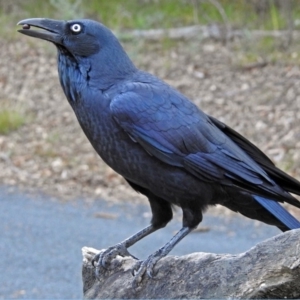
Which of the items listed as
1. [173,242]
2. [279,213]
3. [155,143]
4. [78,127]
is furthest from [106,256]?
[78,127]

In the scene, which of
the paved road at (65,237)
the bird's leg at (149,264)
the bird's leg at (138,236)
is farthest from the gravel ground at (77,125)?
the bird's leg at (149,264)

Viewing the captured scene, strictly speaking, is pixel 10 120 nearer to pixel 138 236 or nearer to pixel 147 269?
pixel 138 236

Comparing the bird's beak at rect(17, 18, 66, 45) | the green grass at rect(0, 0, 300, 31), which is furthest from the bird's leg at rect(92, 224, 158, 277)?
the green grass at rect(0, 0, 300, 31)

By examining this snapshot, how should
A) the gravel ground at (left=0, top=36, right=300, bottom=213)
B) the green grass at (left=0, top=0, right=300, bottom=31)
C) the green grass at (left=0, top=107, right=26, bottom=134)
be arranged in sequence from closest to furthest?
the gravel ground at (left=0, top=36, right=300, bottom=213) < the green grass at (left=0, top=107, right=26, bottom=134) < the green grass at (left=0, top=0, right=300, bottom=31)

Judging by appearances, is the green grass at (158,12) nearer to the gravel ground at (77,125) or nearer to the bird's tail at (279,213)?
the gravel ground at (77,125)

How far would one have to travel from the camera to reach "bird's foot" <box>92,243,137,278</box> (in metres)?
4.34

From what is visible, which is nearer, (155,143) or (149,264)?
(149,264)

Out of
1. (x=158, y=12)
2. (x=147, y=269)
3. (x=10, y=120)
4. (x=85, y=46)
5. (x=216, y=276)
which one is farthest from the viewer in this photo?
(x=158, y=12)

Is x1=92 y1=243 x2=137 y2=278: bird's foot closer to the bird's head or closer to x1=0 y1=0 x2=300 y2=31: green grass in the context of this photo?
the bird's head

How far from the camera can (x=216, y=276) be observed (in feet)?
12.5

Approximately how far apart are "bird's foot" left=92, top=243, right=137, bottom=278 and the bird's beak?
3.97ft

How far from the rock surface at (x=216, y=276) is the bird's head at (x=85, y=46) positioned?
1.07m

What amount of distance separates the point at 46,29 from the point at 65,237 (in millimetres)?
3568

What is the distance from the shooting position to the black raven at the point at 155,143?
4.12 metres
